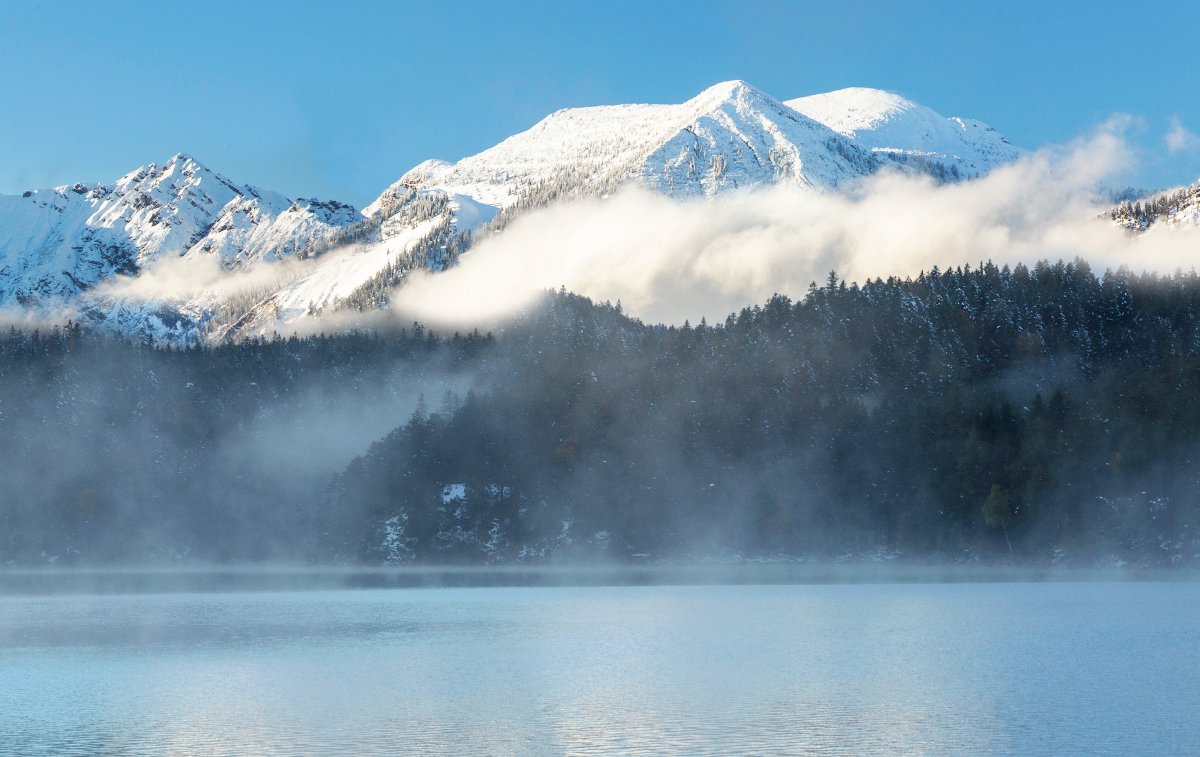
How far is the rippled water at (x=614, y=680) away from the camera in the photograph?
47.2 meters

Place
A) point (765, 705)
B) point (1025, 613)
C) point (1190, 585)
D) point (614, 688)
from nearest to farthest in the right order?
point (765, 705)
point (614, 688)
point (1025, 613)
point (1190, 585)

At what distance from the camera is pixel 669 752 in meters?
44.1

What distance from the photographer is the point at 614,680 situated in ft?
206

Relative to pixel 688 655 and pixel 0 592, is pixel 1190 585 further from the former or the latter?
pixel 0 592

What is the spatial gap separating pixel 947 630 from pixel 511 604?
47932mm

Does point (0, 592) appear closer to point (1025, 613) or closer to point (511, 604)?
point (511, 604)

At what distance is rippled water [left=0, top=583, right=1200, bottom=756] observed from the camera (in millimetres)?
47250

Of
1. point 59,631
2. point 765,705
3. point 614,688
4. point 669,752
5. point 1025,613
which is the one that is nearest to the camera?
point 669,752

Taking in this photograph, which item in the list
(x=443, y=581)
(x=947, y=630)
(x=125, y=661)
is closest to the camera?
(x=125, y=661)

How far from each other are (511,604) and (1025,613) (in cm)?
4750

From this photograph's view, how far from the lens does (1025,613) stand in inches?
3903

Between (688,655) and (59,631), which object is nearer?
(688,655)

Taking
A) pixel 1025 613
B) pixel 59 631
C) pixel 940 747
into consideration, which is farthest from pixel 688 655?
pixel 59 631

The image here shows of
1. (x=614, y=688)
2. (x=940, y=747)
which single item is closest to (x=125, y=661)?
(x=614, y=688)
